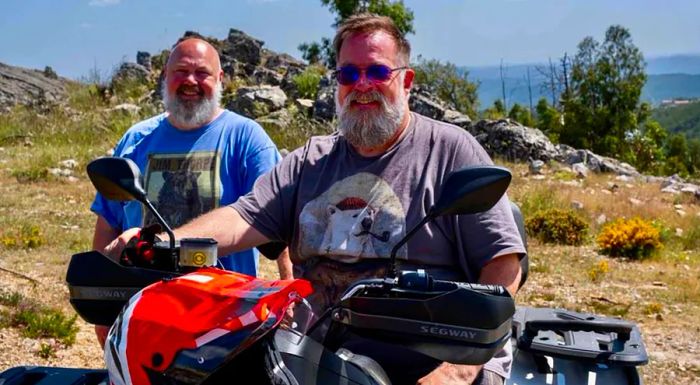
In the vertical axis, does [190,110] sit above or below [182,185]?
above

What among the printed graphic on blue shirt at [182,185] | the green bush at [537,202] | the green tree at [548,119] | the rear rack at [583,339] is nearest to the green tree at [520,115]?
the green tree at [548,119]

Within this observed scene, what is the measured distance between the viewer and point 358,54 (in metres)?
2.80

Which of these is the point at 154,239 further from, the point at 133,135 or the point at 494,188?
the point at 133,135

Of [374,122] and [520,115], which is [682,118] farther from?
[374,122]

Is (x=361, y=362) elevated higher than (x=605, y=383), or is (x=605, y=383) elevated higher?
(x=361, y=362)

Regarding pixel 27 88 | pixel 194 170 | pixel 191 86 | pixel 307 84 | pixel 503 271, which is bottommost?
pixel 503 271

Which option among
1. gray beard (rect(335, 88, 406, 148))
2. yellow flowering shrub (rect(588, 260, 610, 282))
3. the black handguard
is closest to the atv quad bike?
the black handguard

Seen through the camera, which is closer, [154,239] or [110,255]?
[154,239]

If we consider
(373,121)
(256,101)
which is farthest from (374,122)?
(256,101)

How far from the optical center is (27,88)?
68.3 ft

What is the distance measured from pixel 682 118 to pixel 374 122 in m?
175

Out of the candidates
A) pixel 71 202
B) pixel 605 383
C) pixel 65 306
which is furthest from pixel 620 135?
pixel 605 383

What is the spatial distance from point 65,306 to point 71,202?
17.2 feet

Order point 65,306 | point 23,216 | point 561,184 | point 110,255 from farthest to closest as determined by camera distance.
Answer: point 561,184, point 23,216, point 65,306, point 110,255
